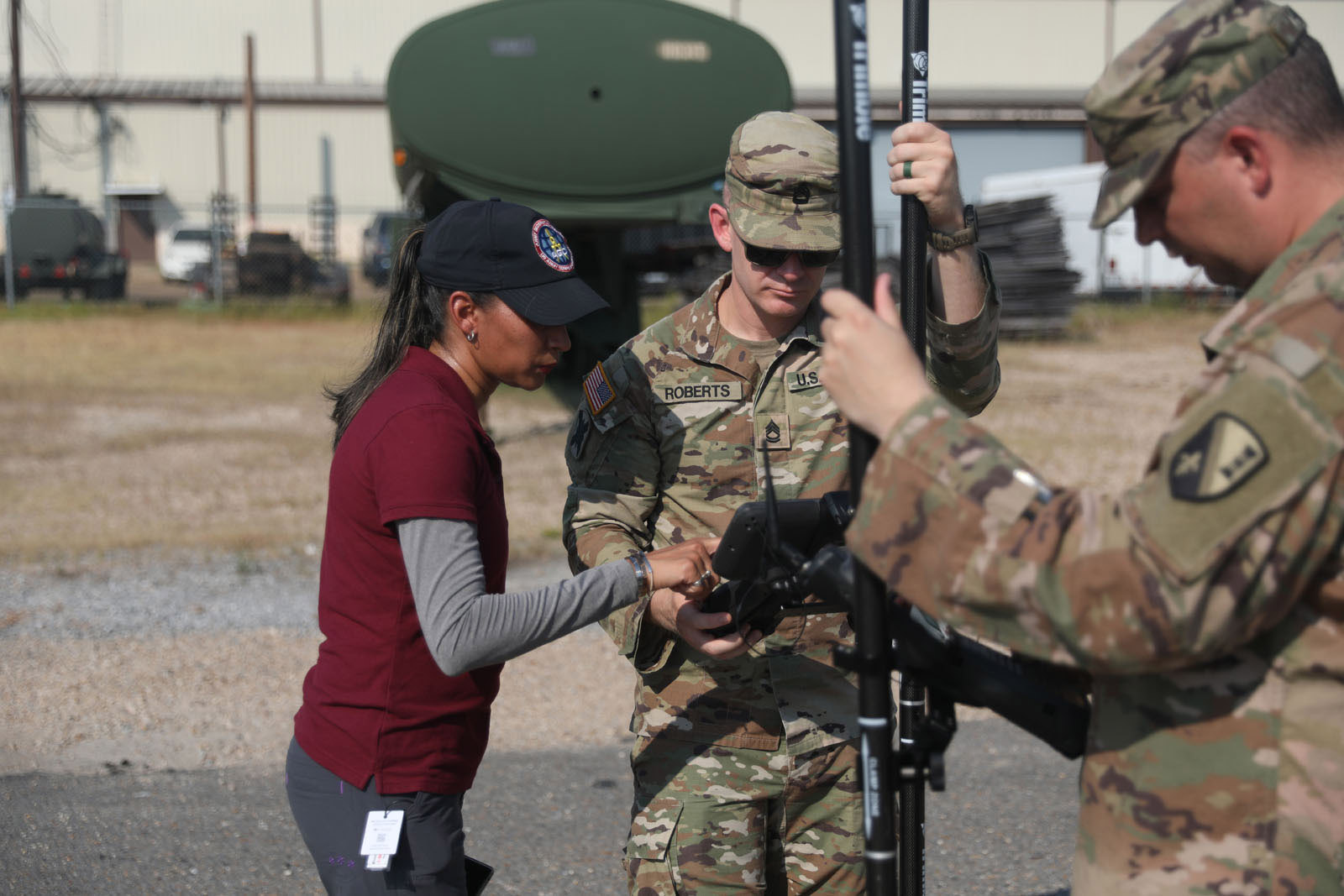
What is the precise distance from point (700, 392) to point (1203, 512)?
145 cm

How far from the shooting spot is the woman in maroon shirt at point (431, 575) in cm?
206

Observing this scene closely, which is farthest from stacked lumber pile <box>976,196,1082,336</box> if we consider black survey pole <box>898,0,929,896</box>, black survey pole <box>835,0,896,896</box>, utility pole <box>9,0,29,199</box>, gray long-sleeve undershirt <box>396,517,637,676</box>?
utility pole <box>9,0,29,199</box>

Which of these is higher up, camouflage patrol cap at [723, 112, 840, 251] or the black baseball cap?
camouflage patrol cap at [723, 112, 840, 251]

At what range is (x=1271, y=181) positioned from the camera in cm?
147

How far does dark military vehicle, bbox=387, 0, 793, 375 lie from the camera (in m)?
10.2

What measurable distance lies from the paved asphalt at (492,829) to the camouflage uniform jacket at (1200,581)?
2093mm

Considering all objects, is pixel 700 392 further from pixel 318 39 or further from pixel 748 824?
pixel 318 39

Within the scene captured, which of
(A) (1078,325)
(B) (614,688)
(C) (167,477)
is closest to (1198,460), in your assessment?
(B) (614,688)

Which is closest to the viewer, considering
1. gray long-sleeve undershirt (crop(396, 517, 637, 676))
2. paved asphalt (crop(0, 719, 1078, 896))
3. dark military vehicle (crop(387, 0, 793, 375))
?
gray long-sleeve undershirt (crop(396, 517, 637, 676))

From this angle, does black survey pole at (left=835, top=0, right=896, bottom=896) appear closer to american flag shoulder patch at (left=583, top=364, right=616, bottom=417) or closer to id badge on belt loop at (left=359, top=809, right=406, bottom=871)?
id badge on belt loop at (left=359, top=809, right=406, bottom=871)

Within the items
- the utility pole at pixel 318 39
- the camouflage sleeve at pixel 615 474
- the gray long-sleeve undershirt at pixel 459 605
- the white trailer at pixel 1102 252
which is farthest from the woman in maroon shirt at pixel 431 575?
the utility pole at pixel 318 39

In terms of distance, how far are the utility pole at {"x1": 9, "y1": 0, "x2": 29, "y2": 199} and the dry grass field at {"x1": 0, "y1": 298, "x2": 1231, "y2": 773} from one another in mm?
13166

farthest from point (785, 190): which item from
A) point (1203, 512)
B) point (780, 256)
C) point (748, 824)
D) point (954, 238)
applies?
Result: point (1203, 512)

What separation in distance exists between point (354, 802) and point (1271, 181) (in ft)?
5.50
